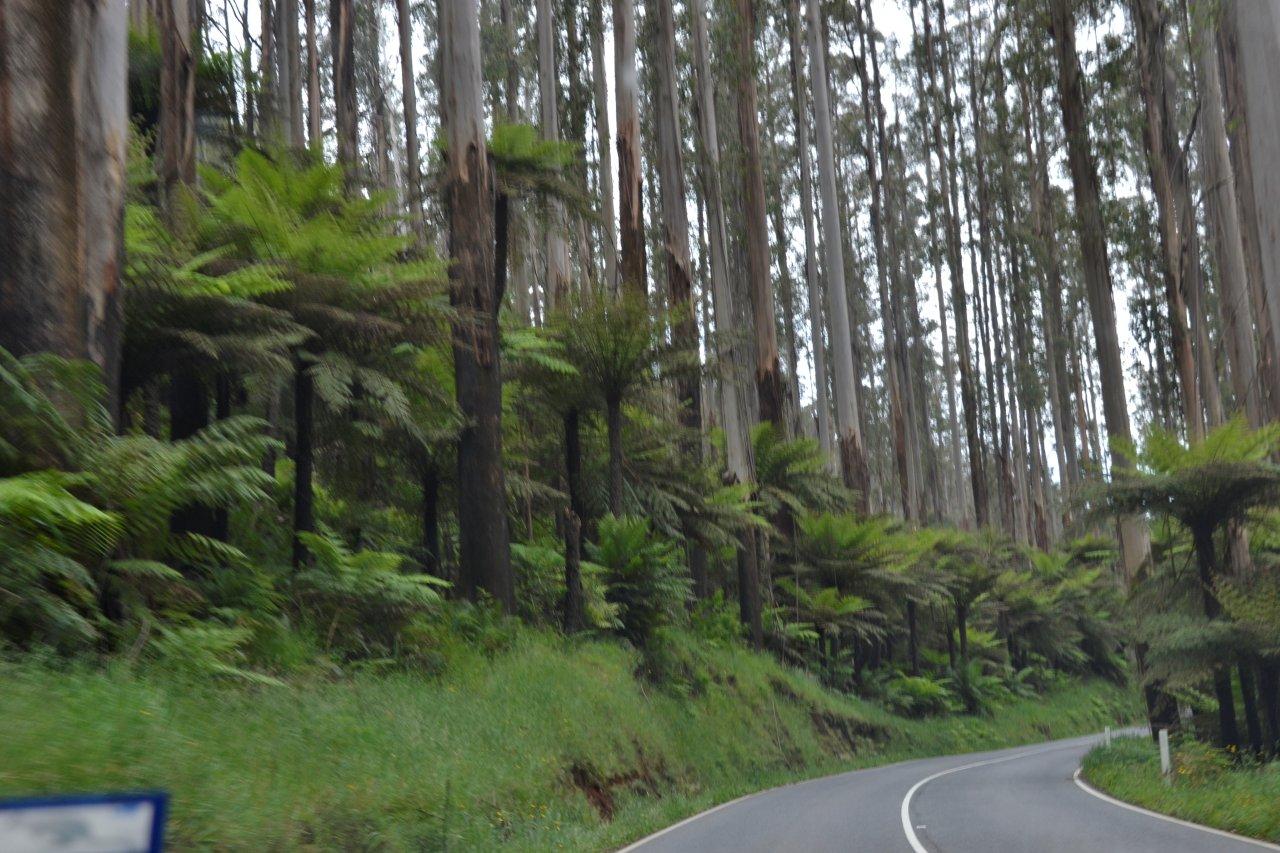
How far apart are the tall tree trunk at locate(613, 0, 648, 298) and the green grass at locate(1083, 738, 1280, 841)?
33.7 feet

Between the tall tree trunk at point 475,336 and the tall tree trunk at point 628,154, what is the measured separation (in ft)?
16.7

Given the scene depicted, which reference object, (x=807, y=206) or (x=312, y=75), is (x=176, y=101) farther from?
(x=807, y=206)

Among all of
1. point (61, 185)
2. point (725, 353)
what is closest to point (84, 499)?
point (61, 185)

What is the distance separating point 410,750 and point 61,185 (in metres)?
4.82

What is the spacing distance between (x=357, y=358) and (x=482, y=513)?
3.07 metres

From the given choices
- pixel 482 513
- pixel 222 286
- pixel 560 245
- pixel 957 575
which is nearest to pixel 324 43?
pixel 560 245

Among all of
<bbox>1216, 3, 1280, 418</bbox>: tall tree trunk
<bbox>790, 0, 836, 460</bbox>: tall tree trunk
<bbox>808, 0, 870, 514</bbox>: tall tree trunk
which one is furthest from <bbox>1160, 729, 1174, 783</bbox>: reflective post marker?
<bbox>790, 0, 836, 460</bbox>: tall tree trunk

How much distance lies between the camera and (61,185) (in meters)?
7.86

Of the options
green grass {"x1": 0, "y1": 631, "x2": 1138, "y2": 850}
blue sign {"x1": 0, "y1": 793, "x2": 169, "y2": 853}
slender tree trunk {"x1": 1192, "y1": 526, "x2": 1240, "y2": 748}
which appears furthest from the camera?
slender tree trunk {"x1": 1192, "y1": 526, "x2": 1240, "y2": 748}

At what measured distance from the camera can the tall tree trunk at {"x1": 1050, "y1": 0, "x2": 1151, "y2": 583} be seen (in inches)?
832

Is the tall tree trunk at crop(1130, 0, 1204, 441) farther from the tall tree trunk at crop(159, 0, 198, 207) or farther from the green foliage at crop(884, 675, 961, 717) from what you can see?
the tall tree trunk at crop(159, 0, 198, 207)

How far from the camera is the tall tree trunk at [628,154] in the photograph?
19516 mm

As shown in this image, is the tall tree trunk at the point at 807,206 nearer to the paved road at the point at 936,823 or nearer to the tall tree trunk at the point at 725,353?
the tall tree trunk at the point at 725,353

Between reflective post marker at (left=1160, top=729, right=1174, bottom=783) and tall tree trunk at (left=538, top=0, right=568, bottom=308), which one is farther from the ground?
tall tree trunk at (left=538, top=0, right=568, bottom=308)
